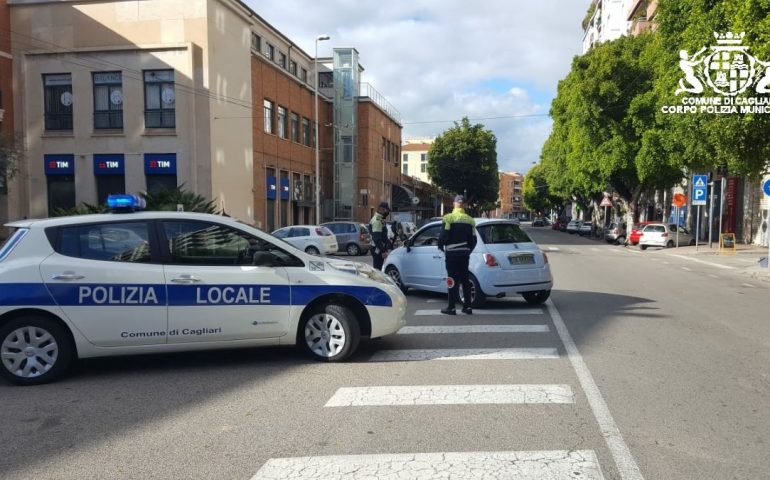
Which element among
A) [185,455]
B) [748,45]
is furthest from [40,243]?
[748,45]

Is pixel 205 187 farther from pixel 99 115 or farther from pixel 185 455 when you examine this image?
pixel 185 455

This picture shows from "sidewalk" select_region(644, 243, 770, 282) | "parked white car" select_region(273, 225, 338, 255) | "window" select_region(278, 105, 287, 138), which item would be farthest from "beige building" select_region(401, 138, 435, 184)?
"parked white car" select_region(273, 225, 338, 255)

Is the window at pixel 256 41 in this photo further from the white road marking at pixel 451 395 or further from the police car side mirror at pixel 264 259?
the white road marking at pixel 451 395

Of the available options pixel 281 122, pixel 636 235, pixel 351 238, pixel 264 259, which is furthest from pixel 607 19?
pixel 264 259

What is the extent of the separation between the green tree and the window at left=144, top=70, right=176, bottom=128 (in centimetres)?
3848

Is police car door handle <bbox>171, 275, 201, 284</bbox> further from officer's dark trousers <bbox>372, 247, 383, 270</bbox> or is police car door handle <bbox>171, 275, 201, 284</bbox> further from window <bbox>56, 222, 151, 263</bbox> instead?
officer's dark trousers <bbox>372, 247, 383, 270</bbox>

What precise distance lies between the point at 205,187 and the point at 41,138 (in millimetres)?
9055

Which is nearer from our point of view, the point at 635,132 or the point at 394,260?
the point at 394,260

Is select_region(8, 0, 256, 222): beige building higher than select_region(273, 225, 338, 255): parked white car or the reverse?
higher

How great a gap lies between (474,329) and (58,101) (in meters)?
28.7

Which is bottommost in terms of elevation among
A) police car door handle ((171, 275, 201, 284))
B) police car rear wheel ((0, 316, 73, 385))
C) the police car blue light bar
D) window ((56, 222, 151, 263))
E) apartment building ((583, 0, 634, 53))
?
police car rear wheel ((0, 316, 73, 385))

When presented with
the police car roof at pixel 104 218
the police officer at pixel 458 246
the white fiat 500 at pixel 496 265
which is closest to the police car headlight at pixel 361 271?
the police car roof at pixel 104 218

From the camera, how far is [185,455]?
13.4 feet

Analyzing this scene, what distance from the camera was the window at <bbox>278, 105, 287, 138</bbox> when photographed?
120 ft
